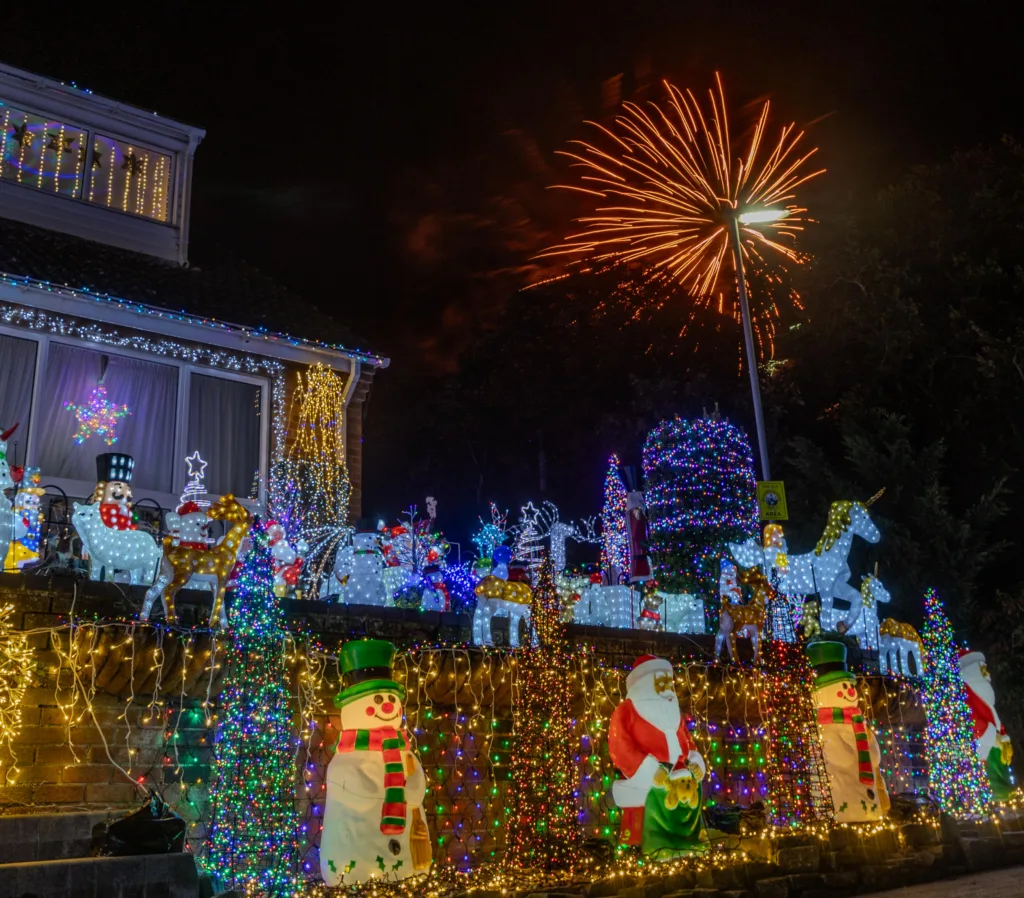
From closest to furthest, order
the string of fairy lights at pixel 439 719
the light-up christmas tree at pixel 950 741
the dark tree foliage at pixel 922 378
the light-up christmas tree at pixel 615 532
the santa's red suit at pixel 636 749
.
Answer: the string of fairy lights at pixel 439 719
the santa's red suit at pixel 636 749
the light-up christmas tree at pixel 950 741
the light-up christmas tree at pixel 615 532
the dark tree foliage at pixel 922 378

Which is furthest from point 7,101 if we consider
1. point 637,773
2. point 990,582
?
point 990,582

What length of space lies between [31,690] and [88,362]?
6520mm

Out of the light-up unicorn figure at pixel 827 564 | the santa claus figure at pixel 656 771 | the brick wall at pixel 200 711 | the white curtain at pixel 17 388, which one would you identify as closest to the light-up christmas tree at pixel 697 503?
the light-up unicorn figure at pixel 827 564

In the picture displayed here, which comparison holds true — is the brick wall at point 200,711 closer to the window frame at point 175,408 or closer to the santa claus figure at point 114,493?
the santa claus figure at point 114,493

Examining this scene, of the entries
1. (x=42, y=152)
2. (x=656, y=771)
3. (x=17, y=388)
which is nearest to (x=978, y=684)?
(x=656, y=771)

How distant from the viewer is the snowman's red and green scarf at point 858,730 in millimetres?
9188

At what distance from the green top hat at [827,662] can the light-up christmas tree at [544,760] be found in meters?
3.24

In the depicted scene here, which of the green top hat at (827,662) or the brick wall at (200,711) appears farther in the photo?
the green top hat at (827,662)

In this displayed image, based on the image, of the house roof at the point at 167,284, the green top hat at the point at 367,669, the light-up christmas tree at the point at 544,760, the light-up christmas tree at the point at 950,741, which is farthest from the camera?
the house roof at the point at 167,284

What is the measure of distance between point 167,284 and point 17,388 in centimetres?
254

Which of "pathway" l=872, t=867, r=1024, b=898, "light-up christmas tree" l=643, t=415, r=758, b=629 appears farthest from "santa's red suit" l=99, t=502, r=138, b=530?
"light-up christmas tree" l=643, t=415, r=758, b=629

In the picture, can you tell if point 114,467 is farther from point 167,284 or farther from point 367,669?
point 167,284

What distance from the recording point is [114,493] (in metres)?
8.69

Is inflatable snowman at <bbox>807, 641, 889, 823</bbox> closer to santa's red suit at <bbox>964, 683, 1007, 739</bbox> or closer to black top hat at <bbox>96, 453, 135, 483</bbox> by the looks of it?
santa's red suit at <bbox>964, 683, 1007, 739</bbox>
